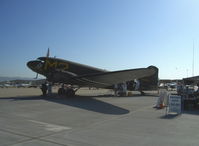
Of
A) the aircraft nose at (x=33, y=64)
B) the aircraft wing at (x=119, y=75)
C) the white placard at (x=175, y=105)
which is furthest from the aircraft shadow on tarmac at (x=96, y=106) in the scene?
the aircraft nose at (x=33, y=64)

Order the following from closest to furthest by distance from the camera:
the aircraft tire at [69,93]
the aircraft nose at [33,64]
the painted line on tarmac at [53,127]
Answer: the painted line on tarmac at [53,127]
the aircraft nose at [33,64]
the aircraft tire at [69,93]

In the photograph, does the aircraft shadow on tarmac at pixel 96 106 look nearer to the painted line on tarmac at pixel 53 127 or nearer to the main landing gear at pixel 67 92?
the main landing gear at pixel 67 92

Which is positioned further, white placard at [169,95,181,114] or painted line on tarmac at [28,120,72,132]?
white placard at [169,95,181,114]

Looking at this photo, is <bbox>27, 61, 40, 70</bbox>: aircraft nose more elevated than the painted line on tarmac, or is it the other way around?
<bbox>27, 61, 40, 70</bbox>: aircraft nose

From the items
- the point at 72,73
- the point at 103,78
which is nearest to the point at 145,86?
the point at 103,78

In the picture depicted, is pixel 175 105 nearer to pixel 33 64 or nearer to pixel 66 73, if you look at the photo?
pixel 66 73

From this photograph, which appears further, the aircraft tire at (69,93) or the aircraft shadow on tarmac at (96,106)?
the aircraft tire at (69,93)

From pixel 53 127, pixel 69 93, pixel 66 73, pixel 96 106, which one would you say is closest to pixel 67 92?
pixel 69 93

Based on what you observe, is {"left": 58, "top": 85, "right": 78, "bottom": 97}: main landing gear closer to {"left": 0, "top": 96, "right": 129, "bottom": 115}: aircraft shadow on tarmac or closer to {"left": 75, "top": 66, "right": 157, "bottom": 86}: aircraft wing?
{"left": 75, "top": 66, "right": 157, "bottom": 86}: aircraft wing

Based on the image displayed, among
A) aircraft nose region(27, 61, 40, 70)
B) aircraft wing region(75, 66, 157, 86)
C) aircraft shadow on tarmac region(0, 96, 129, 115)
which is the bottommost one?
aircraft shadow on tarmac region(0, 96, 129, 115)

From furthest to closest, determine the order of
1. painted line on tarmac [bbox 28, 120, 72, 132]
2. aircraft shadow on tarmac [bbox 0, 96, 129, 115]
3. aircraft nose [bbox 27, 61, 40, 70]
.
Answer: aircraft nose [bbox 27, 61, 40, 70], aircraft shadow on tarmac [bbox 0, 96, 129, 115], painted line on tarmac [bbox 28, 120, 72, 132]

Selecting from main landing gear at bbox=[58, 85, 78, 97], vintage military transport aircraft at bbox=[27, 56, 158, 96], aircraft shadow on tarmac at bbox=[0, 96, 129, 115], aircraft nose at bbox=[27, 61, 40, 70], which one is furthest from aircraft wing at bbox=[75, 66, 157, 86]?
aircraft nose at bbox=[27, 61, 40, 70]

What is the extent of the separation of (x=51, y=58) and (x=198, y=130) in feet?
48.7

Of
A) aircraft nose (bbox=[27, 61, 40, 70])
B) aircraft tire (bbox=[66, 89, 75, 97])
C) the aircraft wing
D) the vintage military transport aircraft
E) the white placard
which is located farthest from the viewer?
aircraft tire (bbox=[66, 89, 75, 97])
